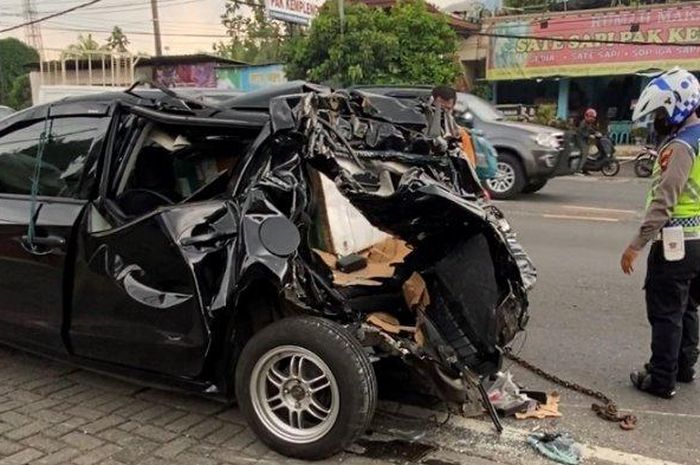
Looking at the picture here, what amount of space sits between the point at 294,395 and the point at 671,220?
225 cm

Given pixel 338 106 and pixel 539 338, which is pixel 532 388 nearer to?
pixel 539 338

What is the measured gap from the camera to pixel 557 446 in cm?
339

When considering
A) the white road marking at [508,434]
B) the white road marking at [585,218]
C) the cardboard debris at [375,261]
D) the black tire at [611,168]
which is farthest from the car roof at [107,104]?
the black tire at [611,168]

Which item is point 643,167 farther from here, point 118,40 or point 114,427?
point 118,40

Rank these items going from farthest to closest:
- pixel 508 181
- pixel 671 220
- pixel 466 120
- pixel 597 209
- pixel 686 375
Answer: pixel 508 181 < pixel 466 120 < pixel 597 209 < pixel 686 375 < pixel 671 220

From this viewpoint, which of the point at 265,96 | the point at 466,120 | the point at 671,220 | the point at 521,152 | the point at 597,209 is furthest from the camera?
the point at 521,152

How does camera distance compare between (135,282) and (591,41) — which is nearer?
(135,282)

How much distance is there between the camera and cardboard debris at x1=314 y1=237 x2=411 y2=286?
12.4 feet

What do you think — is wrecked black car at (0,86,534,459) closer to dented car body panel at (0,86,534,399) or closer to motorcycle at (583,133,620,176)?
dented car body panel at (0,86,534,399)

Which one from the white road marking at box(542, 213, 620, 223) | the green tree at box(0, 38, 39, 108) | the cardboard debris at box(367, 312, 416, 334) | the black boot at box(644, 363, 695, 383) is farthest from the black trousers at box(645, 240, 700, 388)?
the green tree at box(0, 38, 39, 108)

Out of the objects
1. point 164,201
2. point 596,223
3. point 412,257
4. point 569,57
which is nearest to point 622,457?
point 412,257

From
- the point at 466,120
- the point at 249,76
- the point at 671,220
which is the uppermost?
the point at 249,76

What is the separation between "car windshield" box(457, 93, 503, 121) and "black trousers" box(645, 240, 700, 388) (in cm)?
836

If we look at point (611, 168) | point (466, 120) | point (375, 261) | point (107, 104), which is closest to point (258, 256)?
point (375, 261)
